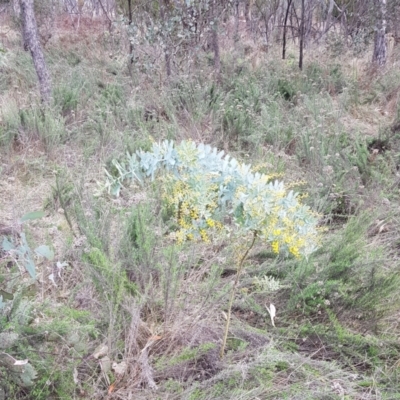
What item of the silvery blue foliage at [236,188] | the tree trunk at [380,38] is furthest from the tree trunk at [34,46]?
the tree trunk at [380,38]

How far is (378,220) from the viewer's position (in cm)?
254

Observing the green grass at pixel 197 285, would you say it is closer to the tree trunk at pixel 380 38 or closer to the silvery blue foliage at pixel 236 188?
the silvery blue foliage at pixel 236 188

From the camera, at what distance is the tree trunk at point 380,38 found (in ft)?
20.7

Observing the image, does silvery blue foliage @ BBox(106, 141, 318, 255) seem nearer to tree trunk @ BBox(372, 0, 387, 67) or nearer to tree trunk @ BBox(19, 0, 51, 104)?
tree trunk @ BBox(19, 0, 51, 104)

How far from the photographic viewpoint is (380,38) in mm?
6480

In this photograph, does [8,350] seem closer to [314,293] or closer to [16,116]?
[314,293]

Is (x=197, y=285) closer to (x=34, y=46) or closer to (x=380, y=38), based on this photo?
(x=34, y=46)

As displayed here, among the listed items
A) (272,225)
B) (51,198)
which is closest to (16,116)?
(51,198)

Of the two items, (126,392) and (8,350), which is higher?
(8,350)

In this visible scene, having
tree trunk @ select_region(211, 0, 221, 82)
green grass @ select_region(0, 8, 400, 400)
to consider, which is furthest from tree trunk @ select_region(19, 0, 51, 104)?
tree trunk @ select_region(211, 0, 221, 82)

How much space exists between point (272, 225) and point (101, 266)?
0.82 meters

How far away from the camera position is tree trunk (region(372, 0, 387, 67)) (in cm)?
632

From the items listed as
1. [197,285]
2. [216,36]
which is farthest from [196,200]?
[216,36]

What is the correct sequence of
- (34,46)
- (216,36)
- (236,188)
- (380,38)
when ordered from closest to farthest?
1. (236,188)
2. (34,46)
3. (216,36)
4. (380,38)
